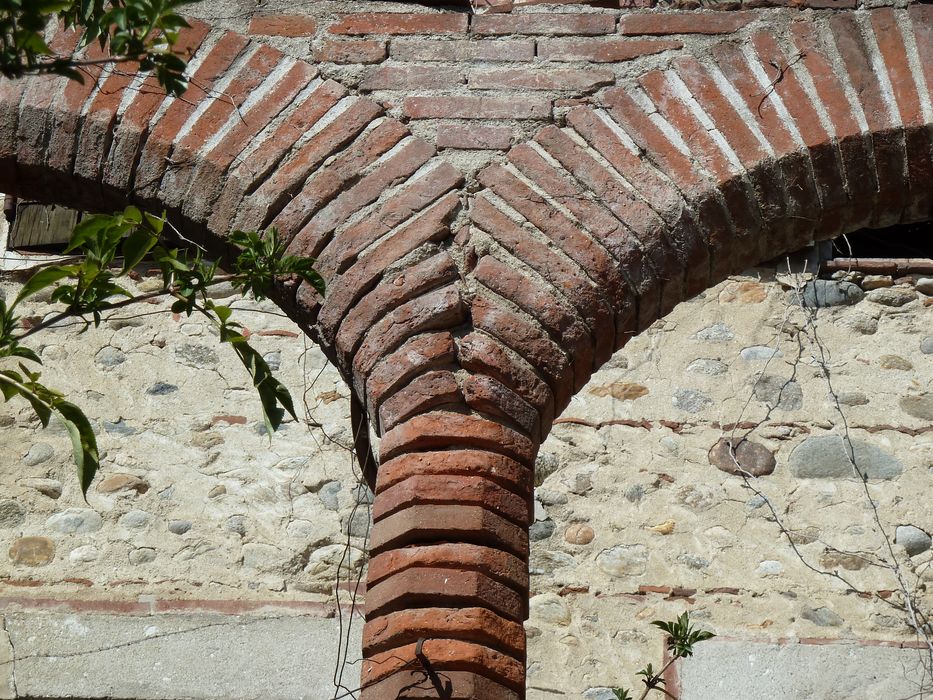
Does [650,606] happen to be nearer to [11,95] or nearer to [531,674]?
[531,674]

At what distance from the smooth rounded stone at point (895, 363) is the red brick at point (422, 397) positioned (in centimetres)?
350

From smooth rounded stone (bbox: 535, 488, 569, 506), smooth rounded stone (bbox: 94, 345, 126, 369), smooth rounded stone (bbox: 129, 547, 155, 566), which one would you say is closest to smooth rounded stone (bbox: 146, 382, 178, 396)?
smooth rounded stone (bbox: 94, 345, 126, 369)

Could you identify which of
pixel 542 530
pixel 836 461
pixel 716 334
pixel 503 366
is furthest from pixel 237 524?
pixel 503 366

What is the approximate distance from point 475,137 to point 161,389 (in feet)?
10.8

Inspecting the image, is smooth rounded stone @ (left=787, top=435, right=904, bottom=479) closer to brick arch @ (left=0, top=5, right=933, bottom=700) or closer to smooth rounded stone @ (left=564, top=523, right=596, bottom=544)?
smooth rounded stone @ (left=564, top=523, right=596, bottom=544)

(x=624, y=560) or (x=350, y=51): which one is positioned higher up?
(x=350, y=51)

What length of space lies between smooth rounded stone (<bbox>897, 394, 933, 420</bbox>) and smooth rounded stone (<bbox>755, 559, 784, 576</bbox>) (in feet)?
3.25

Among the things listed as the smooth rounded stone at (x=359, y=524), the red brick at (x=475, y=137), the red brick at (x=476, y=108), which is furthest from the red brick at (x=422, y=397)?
the smooth rounded stone at (x=359, y=524)

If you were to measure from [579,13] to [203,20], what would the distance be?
3.22 feet

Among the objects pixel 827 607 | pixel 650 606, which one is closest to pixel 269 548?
pixel 650 606

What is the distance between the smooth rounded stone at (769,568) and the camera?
494 cm

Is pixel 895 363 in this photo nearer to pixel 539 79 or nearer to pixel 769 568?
pixel 769 568

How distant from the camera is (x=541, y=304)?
8.60ft

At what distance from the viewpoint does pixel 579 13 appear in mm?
3080
